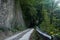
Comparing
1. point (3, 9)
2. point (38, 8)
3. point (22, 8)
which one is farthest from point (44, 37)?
point (38, 8)

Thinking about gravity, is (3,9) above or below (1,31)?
above

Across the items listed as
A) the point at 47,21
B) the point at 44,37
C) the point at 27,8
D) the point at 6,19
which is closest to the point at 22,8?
the point at 27,8

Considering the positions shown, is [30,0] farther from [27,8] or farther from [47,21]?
[47,21]

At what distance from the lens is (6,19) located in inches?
814

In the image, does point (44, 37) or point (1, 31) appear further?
point (1, 31)

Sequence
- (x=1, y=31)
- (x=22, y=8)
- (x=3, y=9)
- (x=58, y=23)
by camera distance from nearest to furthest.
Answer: (x=1, y=31)
(x=3, y=9)
(x=58, y=23)
(x=22, y=8)

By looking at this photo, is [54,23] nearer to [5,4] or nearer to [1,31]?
[5,4]

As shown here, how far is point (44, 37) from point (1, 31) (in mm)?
7199

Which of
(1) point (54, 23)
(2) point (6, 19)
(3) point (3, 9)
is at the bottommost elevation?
(1) point (54, 23)

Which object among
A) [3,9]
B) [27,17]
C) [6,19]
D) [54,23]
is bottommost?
[27,17]

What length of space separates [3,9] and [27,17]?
49.7ft

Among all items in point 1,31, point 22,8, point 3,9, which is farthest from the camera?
point 22,8

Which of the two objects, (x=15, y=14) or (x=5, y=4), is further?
(x=15, y=14)

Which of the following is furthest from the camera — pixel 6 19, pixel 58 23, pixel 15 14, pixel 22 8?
pixel 22 8
